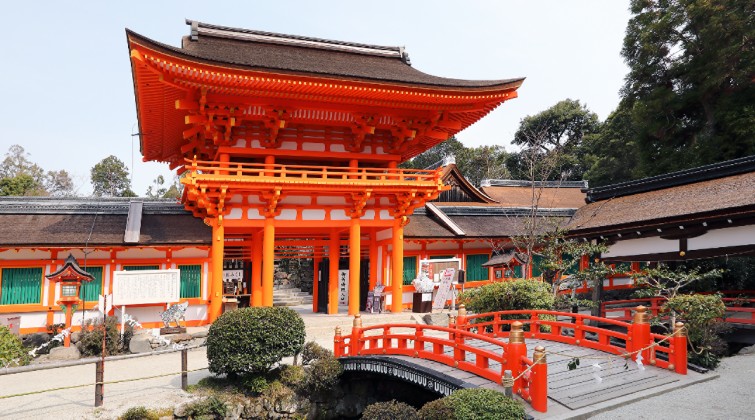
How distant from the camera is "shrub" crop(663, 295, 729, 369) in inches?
417

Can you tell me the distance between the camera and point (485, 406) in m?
7.37

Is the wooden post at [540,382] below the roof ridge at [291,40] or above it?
below

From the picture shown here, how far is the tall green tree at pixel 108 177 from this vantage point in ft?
198

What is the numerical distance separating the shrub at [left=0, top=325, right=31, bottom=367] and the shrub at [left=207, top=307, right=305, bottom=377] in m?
5.88

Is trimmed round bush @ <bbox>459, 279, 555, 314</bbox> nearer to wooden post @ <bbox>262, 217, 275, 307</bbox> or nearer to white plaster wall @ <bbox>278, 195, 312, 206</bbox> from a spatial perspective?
wooden post @ <bbox>262, 217, 275, 307</bbox>

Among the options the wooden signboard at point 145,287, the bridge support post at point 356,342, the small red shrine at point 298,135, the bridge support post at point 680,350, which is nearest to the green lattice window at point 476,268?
the small red shrine at point 298,135

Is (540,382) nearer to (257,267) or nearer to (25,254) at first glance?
(257,267)

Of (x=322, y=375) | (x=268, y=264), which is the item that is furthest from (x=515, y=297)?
(x=268, y=264)

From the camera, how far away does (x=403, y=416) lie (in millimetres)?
8023

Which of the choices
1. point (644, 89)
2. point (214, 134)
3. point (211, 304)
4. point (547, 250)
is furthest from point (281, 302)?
point (644, 89)

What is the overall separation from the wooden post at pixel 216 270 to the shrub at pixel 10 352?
5.13m

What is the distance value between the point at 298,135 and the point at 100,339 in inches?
350

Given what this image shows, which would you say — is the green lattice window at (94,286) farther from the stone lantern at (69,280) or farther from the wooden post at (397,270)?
the wooden post at (397,270)

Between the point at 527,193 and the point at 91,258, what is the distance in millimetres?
28946
